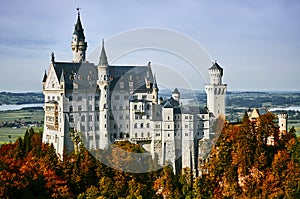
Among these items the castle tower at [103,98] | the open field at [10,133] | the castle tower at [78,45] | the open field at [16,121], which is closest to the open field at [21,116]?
the open field at [16,121]

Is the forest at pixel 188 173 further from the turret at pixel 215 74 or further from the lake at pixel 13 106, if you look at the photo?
the lake at pixel 13 106

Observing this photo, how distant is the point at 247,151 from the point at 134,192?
11824 mm

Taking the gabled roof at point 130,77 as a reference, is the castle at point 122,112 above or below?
below

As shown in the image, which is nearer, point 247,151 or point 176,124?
point 247,151

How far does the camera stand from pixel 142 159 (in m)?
54.1

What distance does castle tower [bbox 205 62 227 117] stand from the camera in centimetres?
5672

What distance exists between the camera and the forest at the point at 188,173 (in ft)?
152

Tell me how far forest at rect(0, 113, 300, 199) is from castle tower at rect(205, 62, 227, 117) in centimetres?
377

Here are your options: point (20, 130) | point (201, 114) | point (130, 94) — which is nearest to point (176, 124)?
point (201, 114)

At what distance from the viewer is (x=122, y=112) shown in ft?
187

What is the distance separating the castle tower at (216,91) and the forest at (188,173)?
148 inches

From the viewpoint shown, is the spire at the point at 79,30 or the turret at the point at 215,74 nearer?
the turret at the point at 215,74

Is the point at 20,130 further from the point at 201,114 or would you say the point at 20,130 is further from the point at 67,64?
the point at 201,114

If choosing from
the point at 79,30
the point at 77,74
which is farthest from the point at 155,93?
the point at 79,30
